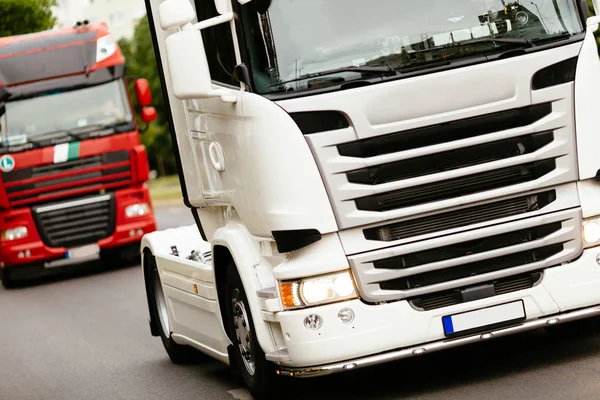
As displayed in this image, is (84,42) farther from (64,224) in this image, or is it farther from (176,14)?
(176,14)

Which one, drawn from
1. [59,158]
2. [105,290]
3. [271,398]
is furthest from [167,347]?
[59,158]

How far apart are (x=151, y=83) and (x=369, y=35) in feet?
213

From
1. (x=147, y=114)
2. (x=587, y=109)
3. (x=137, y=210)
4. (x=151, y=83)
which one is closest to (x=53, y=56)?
(x=147, y=114)

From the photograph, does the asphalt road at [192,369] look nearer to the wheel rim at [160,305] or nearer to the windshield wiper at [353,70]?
the wheel rim at [160,305]

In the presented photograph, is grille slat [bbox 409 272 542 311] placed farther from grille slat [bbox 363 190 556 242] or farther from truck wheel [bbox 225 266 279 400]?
truck wheel [bbox 225 266 279 400]

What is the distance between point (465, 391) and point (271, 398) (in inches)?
48.1

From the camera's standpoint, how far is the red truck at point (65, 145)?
2141 centimetres

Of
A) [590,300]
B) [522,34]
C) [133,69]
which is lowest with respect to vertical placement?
[133,69]

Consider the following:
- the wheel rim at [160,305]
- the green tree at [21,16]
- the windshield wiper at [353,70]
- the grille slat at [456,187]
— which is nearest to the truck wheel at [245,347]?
the grille slat at [456,187]

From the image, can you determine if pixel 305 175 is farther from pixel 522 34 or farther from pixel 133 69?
pixel 133 69

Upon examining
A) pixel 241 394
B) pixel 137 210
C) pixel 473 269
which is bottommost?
pixel 137 210

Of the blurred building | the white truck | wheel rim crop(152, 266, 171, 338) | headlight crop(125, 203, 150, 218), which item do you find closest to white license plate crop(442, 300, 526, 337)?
the white truck

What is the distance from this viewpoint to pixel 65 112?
2156cm

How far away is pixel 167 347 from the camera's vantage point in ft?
38.9
